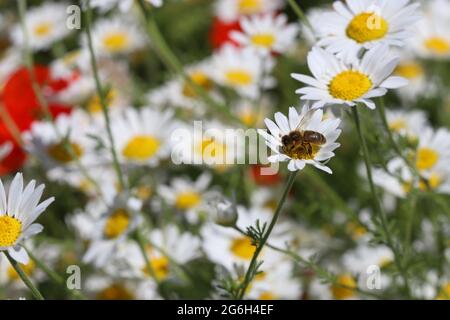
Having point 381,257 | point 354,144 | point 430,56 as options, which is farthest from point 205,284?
point 430,56

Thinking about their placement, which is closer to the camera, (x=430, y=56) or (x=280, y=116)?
(x=280, y=116)

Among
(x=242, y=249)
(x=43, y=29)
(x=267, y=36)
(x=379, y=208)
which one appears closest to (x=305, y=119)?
(x=379, y=208)

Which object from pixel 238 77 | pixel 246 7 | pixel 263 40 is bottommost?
pixel 263 40

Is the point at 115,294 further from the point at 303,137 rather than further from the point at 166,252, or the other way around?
the point at 303,137

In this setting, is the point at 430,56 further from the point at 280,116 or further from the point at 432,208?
the point at 280,116

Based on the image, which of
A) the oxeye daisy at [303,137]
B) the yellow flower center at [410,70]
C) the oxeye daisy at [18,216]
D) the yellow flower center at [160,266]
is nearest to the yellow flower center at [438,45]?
the yellow flower center at [410,70]

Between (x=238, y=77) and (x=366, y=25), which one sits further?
(x=238, y=77)
